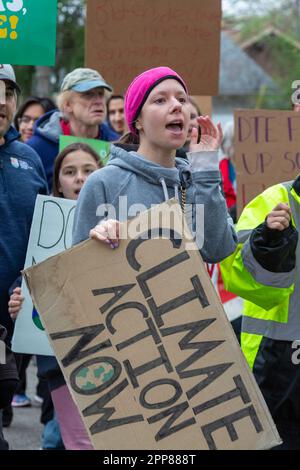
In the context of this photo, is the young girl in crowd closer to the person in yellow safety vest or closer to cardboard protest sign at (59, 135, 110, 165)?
cardboard protest sign at (59, 135, 110, 165)

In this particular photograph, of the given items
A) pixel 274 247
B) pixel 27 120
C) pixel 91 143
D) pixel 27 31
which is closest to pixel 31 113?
pixel 27 120

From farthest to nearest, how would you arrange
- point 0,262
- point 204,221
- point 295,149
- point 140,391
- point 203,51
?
point 203,51
point 295,149
point 0,262
point 204,221
point 140,391

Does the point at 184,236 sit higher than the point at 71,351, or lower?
higher

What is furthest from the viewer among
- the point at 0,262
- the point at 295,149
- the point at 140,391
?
the point at 295,149

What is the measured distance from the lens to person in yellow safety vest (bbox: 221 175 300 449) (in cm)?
402

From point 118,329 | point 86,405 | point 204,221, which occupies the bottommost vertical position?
point 86,405

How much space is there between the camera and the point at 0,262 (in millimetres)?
4840

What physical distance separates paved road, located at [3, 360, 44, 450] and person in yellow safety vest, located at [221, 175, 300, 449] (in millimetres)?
2593

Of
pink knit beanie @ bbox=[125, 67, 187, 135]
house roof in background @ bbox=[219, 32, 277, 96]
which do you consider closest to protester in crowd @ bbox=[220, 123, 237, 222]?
pink knit beanie @ bbox=[125, 67, 187, 135]

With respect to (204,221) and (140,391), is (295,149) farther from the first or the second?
(140,391)

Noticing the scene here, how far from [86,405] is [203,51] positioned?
2793 mm

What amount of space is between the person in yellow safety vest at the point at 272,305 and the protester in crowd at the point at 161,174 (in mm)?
247

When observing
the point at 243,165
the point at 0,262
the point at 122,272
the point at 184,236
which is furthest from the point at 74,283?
the point at 243,165

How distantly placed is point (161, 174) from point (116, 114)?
515 centimetres
